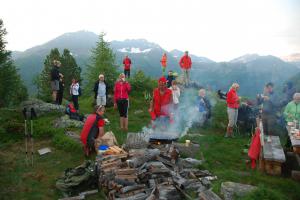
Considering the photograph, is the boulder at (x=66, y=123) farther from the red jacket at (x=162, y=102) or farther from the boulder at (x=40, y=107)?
the red jacket at (x=162, y=102)

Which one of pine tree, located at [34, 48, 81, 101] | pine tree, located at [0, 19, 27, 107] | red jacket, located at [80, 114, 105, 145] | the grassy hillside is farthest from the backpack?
pine tree, located at [34, 48, 81, 101]

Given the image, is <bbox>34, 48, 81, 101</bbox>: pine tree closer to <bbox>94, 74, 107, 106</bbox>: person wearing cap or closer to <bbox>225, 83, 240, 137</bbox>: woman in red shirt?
<bbox>94, 74, 107, 106</bbox>: person wearing cap

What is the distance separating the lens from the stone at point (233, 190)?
6395 mm

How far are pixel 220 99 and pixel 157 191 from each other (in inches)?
546

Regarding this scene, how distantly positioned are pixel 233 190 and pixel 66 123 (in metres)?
9.25

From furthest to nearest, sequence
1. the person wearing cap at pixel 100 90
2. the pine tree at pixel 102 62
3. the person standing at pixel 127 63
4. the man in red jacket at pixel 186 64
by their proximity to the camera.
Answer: the pine tree at pixel 102 62
the person standing at pixel 127 63
the man in red jacket at pixel 186 64
the person wearing cap at pixel 100 90

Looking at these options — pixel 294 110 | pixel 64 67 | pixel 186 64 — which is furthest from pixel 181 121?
pixel 64 67

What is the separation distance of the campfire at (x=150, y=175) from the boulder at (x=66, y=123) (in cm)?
521

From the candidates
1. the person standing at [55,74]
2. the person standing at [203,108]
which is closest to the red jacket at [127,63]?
the person standing at [55,74]

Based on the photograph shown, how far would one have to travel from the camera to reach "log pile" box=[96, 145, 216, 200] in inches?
264

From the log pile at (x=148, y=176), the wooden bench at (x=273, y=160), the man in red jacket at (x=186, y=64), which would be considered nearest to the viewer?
the log pile at (x=148, y=176)

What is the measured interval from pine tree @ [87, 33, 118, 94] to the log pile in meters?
15.9

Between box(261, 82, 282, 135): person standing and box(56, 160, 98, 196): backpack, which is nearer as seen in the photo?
box(56, 160, 98, 196): backpack

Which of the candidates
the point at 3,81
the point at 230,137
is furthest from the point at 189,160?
the point at 3,81
